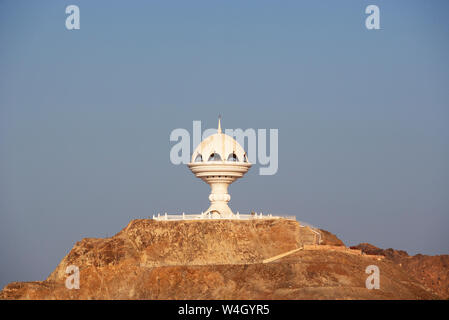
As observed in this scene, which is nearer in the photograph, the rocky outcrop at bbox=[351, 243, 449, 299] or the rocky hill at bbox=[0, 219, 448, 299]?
the rocky hill at bbox=[0, 219, 448, 299]

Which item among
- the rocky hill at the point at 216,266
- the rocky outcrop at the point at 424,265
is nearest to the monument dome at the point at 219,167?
the rocky hill at the point at 216,266

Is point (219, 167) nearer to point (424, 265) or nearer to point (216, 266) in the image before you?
point (216, 266)

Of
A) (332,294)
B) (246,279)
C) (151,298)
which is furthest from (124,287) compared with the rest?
(332,294)

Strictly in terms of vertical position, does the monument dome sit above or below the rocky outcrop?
above

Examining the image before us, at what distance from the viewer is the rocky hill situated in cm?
10406

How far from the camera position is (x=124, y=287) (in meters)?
108

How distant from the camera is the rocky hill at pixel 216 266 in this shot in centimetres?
10406

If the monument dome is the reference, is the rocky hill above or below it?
below

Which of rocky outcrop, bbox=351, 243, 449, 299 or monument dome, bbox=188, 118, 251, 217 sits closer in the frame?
monument dome, bbox=188, 118, 251, 217

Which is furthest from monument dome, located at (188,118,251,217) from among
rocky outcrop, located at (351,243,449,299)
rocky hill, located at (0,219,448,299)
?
rocky outcrop, located at (351,243,449,299)

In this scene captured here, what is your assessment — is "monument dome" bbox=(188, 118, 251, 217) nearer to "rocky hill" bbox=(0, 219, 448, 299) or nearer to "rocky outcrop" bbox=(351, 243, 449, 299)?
"rocky hill" bbox=(0, 219, 448, 299)

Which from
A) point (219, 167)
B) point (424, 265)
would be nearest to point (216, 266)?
point (219, 167)

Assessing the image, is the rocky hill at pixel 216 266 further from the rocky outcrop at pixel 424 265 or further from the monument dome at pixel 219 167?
the rocky outcrop at pixel 424 265
